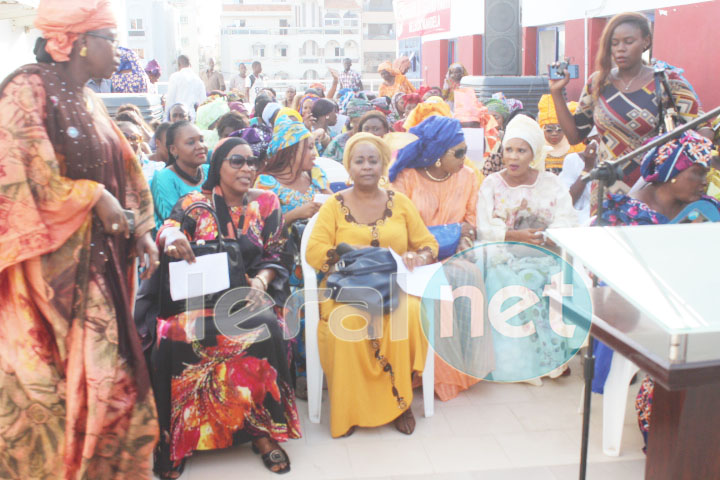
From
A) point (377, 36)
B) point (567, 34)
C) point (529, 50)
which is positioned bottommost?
point (529, 50)

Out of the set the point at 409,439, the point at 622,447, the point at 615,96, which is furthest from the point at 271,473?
the point at 615,96

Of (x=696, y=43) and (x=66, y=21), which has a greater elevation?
(x=696, y=43)

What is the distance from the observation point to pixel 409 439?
11.4ft

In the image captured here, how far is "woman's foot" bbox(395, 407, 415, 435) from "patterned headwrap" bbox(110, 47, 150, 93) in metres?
6.06

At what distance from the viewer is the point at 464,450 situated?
3348mm

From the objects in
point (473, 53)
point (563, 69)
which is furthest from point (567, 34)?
point (563, 69)

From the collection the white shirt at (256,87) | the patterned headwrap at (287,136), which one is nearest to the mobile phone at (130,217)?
the patterned headwrap at (287,136)

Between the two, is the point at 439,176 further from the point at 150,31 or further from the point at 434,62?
the point at 150,31

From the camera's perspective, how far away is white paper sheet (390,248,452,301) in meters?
3.56

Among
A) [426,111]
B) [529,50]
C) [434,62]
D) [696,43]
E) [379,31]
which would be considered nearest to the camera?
[426,111]

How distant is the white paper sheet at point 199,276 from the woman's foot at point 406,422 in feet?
3.80

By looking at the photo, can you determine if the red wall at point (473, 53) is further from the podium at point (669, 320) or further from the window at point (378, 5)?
the window at point (378, 5)

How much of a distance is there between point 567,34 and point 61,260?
980cm

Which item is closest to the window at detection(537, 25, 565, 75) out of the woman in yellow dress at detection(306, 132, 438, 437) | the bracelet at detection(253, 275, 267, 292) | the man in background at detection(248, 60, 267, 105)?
the man in background at detection(248, 60, 267, 105)
